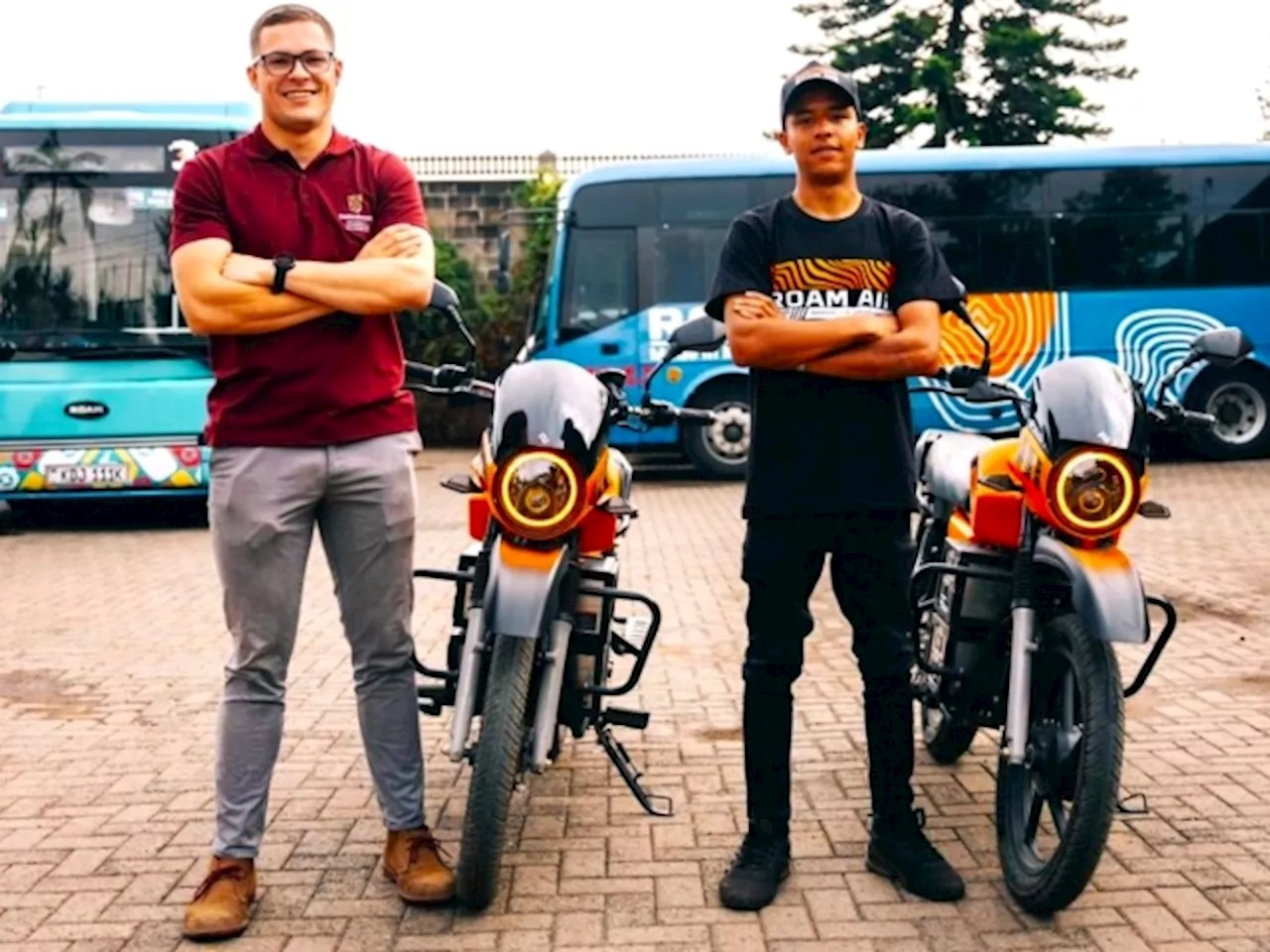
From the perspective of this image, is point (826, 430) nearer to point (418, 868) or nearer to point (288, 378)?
point (288, 378)

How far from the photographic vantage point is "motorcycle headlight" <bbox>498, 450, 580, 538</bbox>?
11.5 feet

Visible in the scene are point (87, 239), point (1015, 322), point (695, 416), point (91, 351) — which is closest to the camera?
point (695, 416)

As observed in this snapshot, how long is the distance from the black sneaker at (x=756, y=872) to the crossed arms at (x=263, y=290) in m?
1.57

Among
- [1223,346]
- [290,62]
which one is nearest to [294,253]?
[290,62]

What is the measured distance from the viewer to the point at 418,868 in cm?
356

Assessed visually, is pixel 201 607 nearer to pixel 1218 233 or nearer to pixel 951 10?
pixel 1218 233

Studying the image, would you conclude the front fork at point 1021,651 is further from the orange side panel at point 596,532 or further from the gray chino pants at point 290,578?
the gray chino pants at point 290,578

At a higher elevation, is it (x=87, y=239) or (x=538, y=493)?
(x=87, y=239)

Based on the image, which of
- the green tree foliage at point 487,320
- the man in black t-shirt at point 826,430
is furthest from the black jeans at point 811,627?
the green tree foliage at point 487,320

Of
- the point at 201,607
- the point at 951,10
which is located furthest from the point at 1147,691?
the point at 951,10

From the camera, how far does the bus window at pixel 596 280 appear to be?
14.7m

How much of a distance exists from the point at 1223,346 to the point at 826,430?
40.7 inches

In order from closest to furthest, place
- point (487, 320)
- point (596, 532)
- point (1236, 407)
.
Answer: point (596, 532) → point (1236, 407) → point (487, 320)

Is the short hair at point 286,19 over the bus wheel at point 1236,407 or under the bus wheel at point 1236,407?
over
